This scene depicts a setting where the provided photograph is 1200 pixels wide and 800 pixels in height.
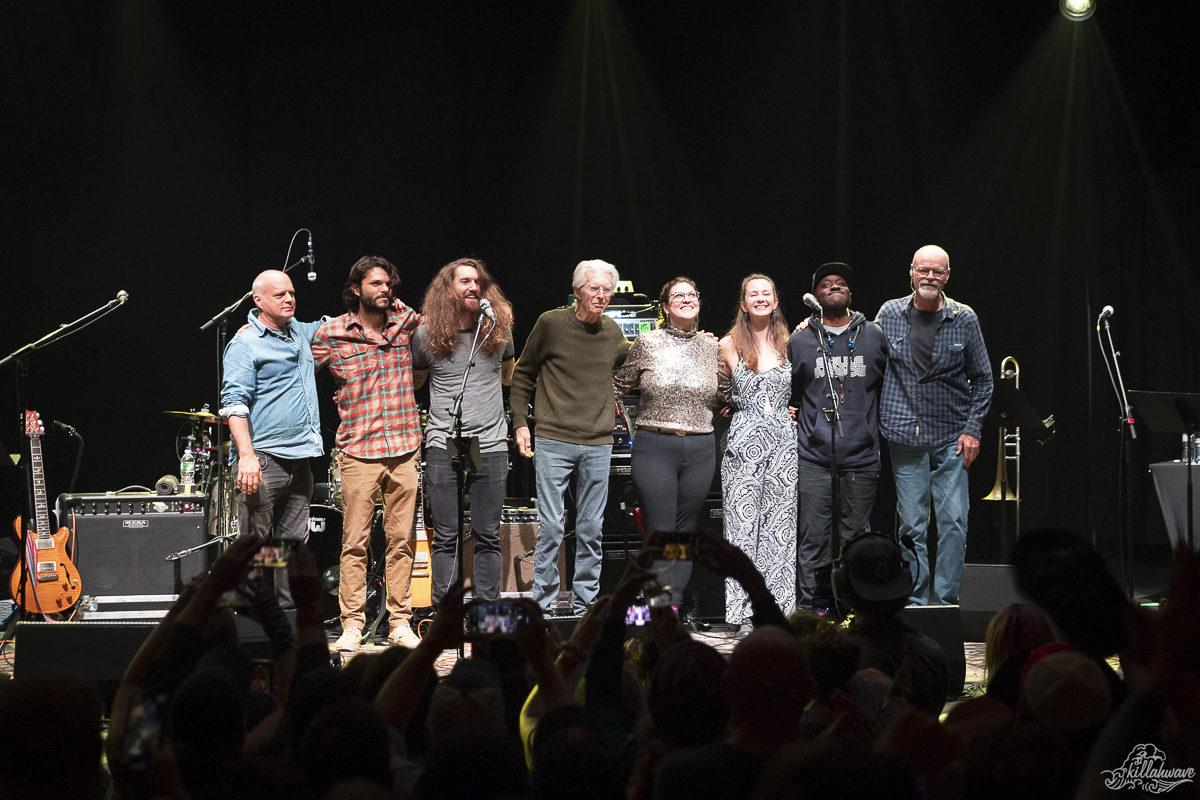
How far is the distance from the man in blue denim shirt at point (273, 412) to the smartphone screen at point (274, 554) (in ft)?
9.48

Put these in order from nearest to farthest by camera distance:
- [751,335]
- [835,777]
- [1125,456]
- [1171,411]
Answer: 1. [835,777]
2. [751,335]
3. [1171,411]
4. [1125,456]

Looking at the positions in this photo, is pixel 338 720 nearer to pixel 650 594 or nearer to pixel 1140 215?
pixel 650 594

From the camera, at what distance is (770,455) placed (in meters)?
5.36

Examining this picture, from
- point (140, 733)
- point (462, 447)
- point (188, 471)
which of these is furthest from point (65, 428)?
point (140, 733)

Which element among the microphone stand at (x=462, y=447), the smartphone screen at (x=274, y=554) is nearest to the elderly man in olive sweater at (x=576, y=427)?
the microphone stand at (x=462, y=447)

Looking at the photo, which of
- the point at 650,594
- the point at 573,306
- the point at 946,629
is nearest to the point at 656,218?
the point at 573,306

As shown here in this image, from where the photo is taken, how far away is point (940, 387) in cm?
551

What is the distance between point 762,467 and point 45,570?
153 inches

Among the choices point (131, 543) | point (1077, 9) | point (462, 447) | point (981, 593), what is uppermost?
point (1077, 9)

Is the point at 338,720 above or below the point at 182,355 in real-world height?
below

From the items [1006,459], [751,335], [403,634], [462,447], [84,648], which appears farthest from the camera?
[1006,459]

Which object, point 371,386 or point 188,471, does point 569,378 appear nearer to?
point 371,386

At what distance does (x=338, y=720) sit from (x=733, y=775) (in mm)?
589

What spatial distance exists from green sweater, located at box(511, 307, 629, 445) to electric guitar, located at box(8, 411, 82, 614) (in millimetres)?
2673
